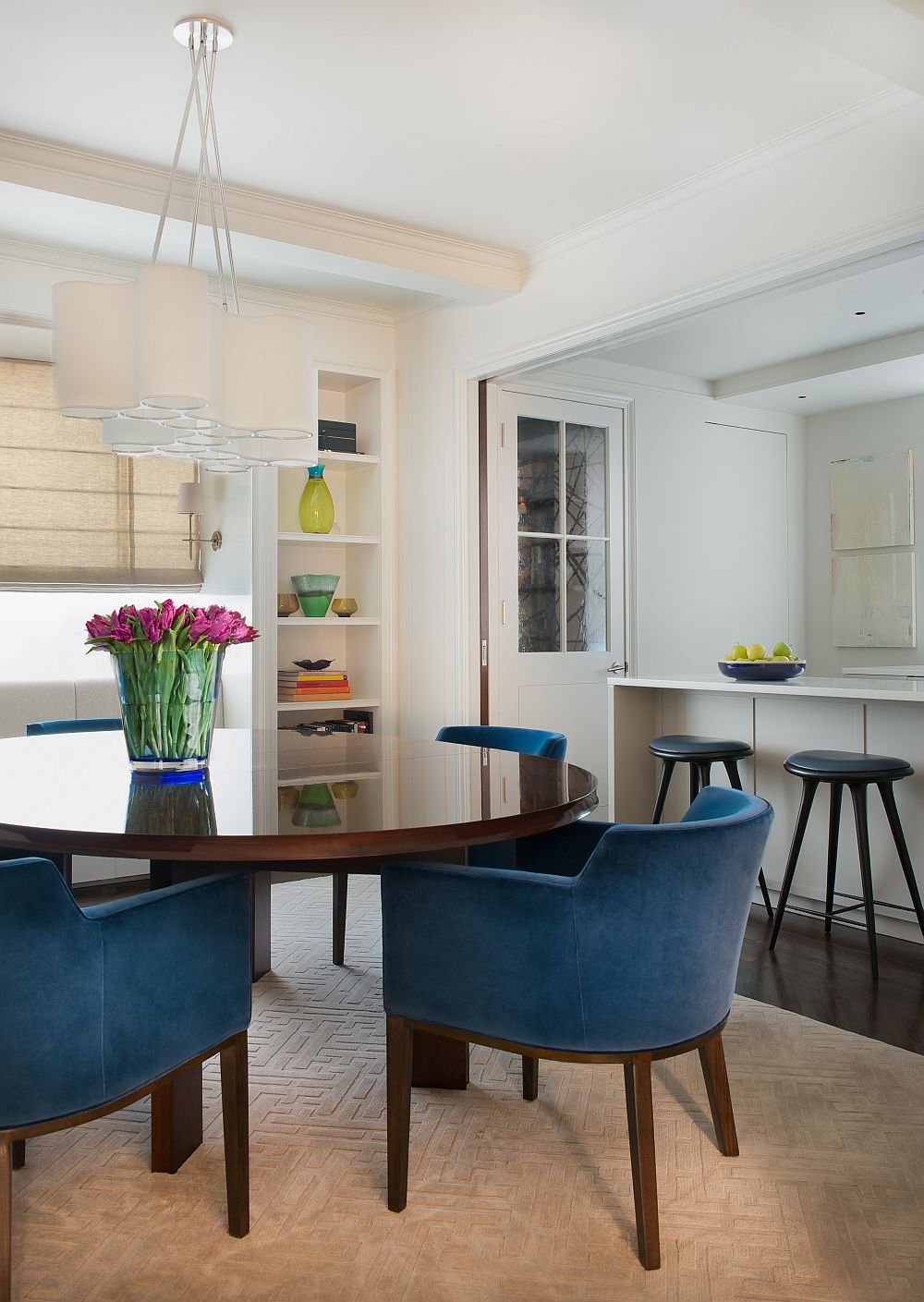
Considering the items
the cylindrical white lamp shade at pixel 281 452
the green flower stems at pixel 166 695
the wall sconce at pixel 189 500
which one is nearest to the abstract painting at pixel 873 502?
the wall sconce at pixel 189 500

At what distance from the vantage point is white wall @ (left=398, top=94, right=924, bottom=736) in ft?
9.69

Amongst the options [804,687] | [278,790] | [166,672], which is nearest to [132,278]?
[166,672]

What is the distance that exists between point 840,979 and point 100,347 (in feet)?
8.93

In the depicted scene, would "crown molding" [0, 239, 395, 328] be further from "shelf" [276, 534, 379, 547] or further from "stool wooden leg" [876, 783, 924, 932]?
"stool wooden leg" [876, 783, 924, 932]

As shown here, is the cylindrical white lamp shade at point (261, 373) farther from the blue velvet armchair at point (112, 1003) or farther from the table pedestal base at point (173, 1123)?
the table pedestal base at point (173, 1123)

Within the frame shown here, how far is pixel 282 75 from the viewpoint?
2.82 m

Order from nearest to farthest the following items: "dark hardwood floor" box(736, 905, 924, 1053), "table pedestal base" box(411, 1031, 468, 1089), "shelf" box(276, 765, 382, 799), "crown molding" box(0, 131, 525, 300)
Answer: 1. "shelf" box(276, 765, 382, 799)
2. "table pedestal base" box(411, 1031, 468, 1089)
3. "dark hardwood floor" box(736, 905, 924, 1053)
4. "crown molding" box(0, 131, 525, 300)

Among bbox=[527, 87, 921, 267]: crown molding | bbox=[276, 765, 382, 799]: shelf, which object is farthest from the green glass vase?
bbox=[276, 765, 382, 799]: shelf

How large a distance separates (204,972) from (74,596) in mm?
3342

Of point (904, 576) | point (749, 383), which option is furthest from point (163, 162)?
point (904, 576)

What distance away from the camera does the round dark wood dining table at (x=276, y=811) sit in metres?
1.72

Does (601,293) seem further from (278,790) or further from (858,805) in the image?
(278,790)

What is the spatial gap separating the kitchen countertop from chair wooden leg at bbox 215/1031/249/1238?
7.61 feet

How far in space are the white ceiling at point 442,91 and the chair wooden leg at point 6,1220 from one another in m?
2.49
